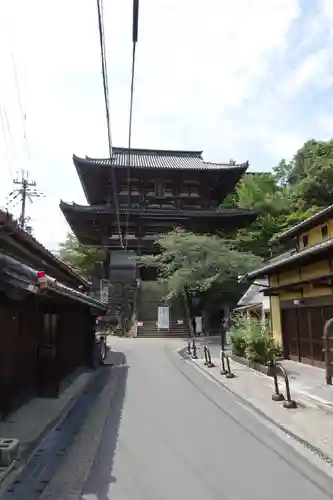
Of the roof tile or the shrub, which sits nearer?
the shrub

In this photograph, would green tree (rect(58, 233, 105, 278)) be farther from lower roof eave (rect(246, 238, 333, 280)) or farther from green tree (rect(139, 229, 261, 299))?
lower roof eave (rect(246, 238, 333, 280))

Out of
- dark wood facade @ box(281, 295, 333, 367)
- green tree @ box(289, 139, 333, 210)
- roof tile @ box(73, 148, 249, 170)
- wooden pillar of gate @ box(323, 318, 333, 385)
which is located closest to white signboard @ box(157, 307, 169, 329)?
roof tile @ box(73, 148, 249, 170)

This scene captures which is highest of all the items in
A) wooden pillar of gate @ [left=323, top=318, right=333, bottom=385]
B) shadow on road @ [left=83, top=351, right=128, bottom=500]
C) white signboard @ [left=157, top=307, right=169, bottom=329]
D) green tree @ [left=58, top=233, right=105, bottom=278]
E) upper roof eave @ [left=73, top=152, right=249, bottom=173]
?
upper roof eave @ [left=73, top=152, right=249, bottom=173]

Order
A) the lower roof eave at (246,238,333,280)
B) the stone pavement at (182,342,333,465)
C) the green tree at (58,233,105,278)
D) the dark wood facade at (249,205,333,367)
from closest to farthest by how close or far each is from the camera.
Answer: the stone pavement at (182,342,333,465)
the lower roof eave at (246,238,333,280)
the dark wood facade at (249,205,333,367)
the green tree at (58,233,105,278)

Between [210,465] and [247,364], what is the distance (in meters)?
10.6

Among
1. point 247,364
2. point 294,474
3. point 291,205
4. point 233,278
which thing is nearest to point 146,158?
point 291,205

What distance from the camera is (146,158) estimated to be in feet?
134

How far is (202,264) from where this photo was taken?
28.3 meters

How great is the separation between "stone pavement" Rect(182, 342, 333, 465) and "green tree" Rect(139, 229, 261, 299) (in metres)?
14.5

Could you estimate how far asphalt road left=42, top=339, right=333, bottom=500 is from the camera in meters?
4.55

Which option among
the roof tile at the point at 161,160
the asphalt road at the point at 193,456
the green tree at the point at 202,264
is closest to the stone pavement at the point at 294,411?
the asphalt road at the point at 193,456

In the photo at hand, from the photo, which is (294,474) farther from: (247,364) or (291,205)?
(291,205)

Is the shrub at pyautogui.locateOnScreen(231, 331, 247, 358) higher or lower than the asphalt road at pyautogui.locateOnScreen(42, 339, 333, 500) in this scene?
higher

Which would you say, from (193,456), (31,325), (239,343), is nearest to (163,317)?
(239,343)
